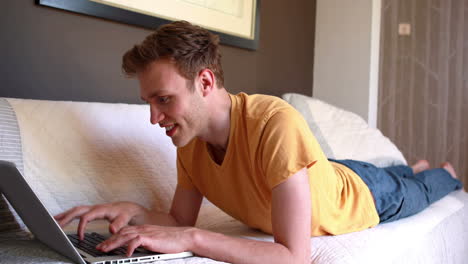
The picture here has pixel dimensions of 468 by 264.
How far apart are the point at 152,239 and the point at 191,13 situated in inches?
55.4

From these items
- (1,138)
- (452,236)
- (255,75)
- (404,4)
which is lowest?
(452,236)

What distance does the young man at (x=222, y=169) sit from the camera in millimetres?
1016

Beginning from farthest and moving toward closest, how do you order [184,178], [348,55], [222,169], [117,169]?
1. [348,55]
2. [117,169]
3. [184,178]
4. [222,169]

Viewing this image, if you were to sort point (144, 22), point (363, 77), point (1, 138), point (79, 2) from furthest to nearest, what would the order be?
point (363, 77) < point (144, 22) < point (79, 2) < point (1, 138)

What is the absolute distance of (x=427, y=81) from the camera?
330cm

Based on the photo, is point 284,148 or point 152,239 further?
point 284,148

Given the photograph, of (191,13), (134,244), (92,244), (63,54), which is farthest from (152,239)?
(191,13)

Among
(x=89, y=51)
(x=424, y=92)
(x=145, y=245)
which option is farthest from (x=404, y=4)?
(x=145, y=245)

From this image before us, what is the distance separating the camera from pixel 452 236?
1.73 metres

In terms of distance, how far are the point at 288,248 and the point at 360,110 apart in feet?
7.56

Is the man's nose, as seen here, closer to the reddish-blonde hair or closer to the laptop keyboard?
the reddish-blonde hair

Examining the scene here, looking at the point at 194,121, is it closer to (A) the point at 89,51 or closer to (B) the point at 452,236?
(A) the point at 89,51

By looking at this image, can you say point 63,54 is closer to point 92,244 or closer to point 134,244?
point 92,244

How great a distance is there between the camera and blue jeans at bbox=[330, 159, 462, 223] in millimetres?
1630
